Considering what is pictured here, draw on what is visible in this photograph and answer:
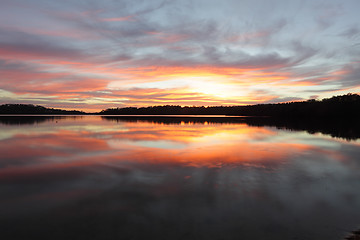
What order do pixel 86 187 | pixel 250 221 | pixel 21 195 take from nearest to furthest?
pixel 250 221, pixel 21 195, pixel 86 187

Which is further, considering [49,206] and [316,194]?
[316,194]

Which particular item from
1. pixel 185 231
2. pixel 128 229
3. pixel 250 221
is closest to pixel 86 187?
pixel 128 229

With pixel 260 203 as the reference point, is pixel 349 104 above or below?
above

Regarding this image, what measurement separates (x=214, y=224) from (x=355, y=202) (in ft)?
21.7

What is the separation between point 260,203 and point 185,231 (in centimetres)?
396

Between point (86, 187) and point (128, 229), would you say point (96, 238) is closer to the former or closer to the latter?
point (128, 229)

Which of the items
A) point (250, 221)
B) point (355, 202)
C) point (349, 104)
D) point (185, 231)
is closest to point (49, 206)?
point (185, 231)

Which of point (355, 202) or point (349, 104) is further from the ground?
point (349, 104)

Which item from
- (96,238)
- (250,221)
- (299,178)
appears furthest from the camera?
(299,178)

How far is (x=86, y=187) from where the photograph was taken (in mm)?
11812

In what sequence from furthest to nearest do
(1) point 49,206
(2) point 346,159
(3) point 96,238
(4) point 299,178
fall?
(2) point 346,159, (4) point 299,178, (1) point 49,206, (3) point 96,238

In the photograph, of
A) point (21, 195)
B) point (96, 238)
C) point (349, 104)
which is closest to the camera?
point (96, 238)

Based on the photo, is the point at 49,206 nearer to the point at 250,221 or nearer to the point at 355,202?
the point at 250,221

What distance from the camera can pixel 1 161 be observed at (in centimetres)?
1792
